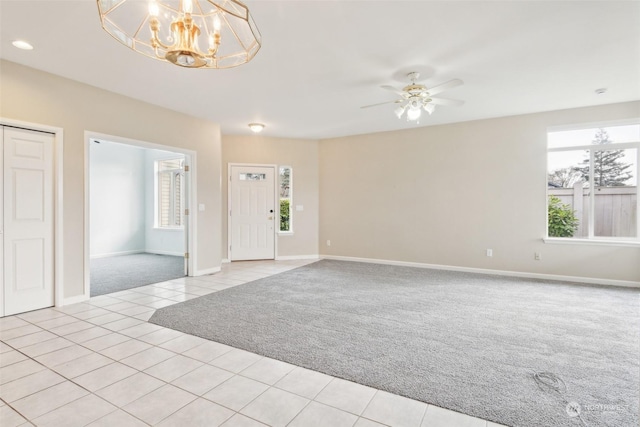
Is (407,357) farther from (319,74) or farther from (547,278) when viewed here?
(547,278)

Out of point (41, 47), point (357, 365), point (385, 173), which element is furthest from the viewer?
point (385, 173)

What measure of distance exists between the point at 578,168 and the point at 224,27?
18.1 feet

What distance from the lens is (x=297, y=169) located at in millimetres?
6914

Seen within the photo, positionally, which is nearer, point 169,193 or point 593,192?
point 593,192

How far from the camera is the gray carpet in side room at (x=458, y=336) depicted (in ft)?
6.23

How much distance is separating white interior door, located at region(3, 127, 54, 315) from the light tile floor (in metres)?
0.52

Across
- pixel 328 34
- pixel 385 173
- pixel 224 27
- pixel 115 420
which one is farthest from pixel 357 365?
pixel 385 173

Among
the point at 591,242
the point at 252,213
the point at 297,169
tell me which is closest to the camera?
the point at 591,242

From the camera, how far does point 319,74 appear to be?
3.57 meters

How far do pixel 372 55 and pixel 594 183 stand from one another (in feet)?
14.0

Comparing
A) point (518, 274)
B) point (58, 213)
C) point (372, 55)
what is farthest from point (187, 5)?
point (518, 274)

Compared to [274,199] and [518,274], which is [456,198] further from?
[274,199]

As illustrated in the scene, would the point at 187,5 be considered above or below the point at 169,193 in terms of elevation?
above

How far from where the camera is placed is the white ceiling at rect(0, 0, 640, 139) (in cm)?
244
